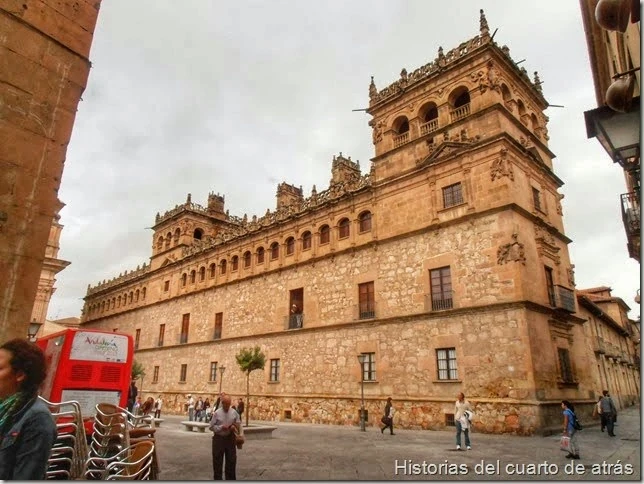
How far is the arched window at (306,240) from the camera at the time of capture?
23.5 meters

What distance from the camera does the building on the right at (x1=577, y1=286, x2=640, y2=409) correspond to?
24328 mm

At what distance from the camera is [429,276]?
1745cm

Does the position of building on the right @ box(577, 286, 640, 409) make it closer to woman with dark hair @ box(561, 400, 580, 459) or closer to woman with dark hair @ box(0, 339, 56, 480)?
woman with dark hair @ box(561, 400, 580, 459)

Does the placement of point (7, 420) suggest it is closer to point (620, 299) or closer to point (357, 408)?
point (357, 408)

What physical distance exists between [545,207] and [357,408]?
1231 cm

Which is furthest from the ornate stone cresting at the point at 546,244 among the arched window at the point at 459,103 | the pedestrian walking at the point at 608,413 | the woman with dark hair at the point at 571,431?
the woman with dark hair at the point at 571,431

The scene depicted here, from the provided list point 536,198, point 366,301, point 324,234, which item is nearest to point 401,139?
point 324,234

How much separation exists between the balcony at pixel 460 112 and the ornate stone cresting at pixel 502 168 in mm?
2875

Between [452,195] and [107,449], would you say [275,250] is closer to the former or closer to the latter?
[452,195]

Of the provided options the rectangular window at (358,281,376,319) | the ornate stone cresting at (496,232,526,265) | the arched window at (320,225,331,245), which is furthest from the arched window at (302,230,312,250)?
the ornate stone cresting at (496,232,526,265)

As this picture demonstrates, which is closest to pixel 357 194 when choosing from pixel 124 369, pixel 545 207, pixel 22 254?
pixel 545 207

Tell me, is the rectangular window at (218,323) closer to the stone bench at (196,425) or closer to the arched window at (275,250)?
the arched window at (275,250)

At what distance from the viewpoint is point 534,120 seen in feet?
68.9

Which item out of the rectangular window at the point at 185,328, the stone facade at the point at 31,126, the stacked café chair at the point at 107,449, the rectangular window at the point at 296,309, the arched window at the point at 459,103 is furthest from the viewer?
the rectangular window at the point at 185,328
